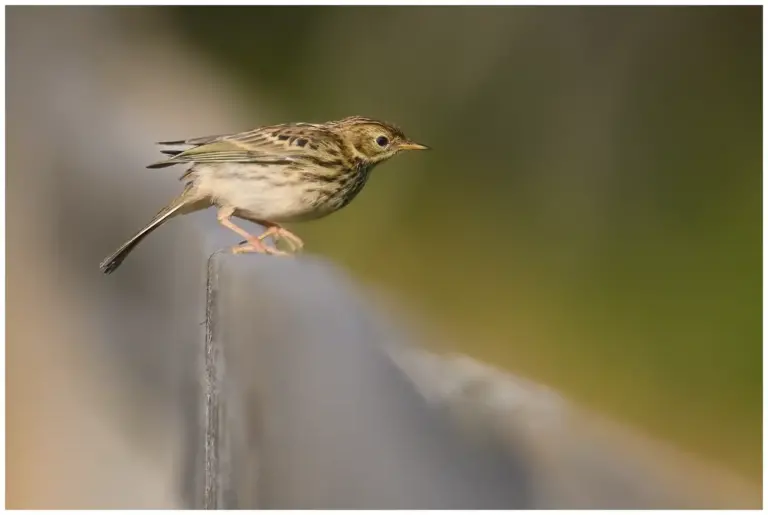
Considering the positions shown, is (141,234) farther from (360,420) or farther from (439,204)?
(439,204)

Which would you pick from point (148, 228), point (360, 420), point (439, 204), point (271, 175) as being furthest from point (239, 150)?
point (439, 204)

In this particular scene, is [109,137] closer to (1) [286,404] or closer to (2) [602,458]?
(1) [286,404]

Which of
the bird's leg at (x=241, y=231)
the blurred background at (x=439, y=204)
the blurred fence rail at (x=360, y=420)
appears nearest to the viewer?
the blurred fence rail at (x=360, y=420)

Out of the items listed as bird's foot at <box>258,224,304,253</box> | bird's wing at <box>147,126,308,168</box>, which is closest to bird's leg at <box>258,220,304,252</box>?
bird's foot at <box>258,224,304,253</box>

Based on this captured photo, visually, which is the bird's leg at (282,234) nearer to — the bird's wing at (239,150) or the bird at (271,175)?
the bird at (271,175)

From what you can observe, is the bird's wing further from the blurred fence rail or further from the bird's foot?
the blurred fence rail

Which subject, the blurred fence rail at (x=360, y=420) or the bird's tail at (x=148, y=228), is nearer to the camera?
the blurred fence rail at (x=360, y=420)

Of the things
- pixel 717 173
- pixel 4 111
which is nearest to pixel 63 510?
pixel 4 111

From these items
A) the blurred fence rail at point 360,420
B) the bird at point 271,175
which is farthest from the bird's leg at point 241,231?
the blurred fence rail at point 360,420
